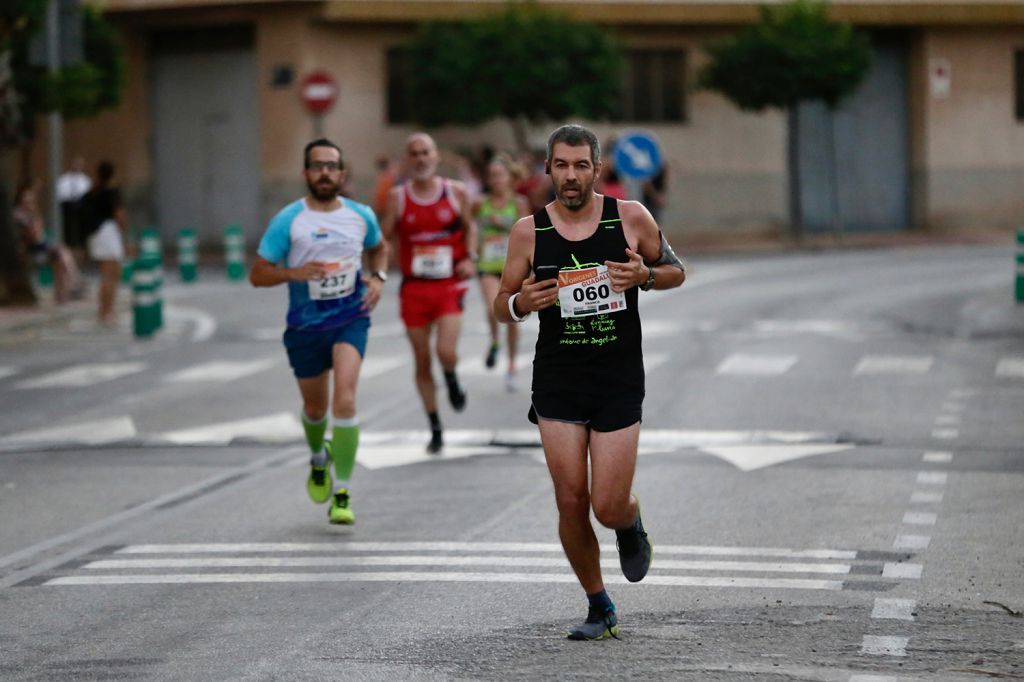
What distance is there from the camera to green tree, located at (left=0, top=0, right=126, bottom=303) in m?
25.0

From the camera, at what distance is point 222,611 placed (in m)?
8.20

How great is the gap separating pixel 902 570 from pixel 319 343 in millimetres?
3361

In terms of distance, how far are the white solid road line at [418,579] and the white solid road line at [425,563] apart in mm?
210

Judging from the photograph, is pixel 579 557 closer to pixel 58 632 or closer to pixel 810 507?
pixel 58 632

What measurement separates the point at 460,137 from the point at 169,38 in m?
6.42

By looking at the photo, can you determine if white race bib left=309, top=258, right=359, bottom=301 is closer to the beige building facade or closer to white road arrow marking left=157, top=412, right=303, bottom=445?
white road arrow marking left=157, top=412, right=303, bottom=445

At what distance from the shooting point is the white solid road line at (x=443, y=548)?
30.4ft

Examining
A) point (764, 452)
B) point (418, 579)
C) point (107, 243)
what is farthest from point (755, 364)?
point (418, 579)

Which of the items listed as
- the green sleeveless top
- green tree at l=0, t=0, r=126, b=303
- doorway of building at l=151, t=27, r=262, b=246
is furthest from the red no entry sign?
the green sleeveless top

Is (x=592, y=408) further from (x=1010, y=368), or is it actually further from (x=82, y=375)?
(x=82, y=375)

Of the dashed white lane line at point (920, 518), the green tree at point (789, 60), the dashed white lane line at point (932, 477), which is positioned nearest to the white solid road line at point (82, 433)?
the dashed white lane line at point (932, 477)

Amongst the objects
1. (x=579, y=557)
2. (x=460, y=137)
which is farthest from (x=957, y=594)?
(x=460, y=137)

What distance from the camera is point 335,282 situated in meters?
10.6

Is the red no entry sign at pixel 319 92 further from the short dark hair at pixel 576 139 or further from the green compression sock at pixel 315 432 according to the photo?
the short dark hair at pixel 576 139
